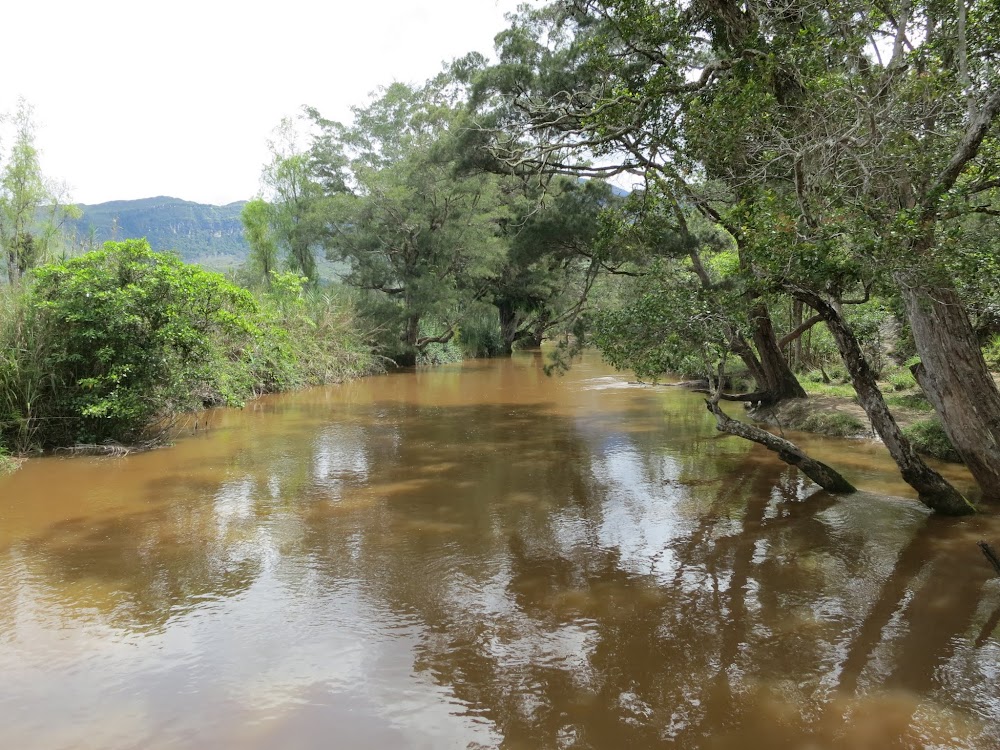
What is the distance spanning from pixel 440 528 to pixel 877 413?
4.76m

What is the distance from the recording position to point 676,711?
3514mm

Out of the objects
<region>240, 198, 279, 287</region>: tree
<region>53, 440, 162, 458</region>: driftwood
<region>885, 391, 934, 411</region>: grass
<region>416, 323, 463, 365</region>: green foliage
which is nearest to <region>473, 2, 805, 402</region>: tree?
<region>885, 391, 934, 411</region>: grass

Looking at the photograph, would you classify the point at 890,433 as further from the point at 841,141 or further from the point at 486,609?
the point at 486,609

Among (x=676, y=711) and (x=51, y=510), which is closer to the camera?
(x=676, y=711)

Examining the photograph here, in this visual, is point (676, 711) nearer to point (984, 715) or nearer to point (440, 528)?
point (984, 715)

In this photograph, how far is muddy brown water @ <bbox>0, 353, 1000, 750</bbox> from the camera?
3.42 meters

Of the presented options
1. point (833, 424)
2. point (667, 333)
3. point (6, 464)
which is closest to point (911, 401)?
point (833, 424)

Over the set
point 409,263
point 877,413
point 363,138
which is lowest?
point 877,413

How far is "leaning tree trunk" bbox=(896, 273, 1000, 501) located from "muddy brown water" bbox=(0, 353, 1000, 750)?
789 mm

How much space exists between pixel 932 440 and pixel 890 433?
364 centimetres

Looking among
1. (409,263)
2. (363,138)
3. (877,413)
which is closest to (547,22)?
(877,413)

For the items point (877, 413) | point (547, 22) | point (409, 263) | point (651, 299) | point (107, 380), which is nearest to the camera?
point (877, 413)

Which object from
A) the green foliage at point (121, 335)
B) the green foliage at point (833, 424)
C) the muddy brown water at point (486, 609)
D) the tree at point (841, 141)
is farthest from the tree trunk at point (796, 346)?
the green foliage at point (121, 335)

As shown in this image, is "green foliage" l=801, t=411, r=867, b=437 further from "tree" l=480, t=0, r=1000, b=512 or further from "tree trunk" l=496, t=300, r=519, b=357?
"tree trunk" l=496, t=300, r=519, b=357
